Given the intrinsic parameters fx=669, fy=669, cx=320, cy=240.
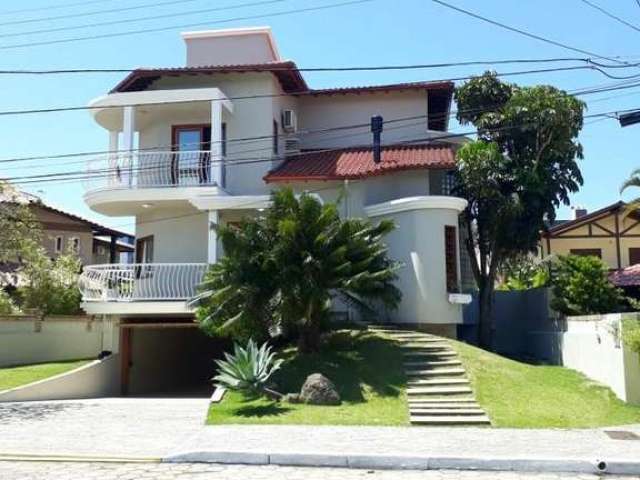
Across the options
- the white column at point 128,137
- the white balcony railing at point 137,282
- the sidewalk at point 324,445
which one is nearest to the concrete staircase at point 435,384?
the sidewalk at point 324,445

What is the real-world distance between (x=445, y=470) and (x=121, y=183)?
1454 cm

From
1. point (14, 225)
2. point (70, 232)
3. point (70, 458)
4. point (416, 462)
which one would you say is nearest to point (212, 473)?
point (70, 458)

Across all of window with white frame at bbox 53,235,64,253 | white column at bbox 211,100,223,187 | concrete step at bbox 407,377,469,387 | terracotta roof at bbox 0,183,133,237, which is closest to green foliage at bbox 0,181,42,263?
terracotta roof at bbox 0,183,133,237

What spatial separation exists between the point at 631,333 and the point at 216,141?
489 inches

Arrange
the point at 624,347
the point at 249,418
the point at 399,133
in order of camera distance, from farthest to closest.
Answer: the point at 399,133
the point at 624,347
the point at 249,418

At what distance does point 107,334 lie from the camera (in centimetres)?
2466

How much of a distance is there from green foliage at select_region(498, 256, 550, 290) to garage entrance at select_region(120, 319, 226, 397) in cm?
1120

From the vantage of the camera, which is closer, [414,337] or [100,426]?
[100,426]

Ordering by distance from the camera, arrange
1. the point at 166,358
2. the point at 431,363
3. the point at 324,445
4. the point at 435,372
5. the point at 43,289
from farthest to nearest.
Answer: the point at 43,289, the point at 166,358, the point at 431,363, the point at 435,372, the point at 324,445

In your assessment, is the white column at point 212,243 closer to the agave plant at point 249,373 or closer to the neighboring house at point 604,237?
the agave plant at point 249,373

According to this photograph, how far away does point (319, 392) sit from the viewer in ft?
43.1

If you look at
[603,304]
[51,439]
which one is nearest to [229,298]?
[51,439]

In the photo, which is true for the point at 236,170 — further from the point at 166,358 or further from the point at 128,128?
the point at 166,358

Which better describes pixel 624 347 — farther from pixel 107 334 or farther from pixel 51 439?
pixel 107 334
